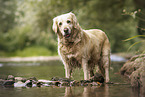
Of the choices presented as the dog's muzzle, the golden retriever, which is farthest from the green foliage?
the dog's muzzle

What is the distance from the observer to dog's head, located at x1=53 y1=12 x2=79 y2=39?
7.28m

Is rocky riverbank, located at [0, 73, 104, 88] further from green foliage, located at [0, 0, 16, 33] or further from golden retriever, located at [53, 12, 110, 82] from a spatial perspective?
green foliage, located at [0, 0, 16, 33]

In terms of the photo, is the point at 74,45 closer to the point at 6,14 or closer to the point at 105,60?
the point at 105,60

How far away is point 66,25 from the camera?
730 cm

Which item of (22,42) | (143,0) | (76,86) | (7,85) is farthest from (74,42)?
(22,42)

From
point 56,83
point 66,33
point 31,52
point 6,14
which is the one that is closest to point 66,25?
point 66,33

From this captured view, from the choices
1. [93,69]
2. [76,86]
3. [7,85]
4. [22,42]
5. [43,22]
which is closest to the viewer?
[76,86]

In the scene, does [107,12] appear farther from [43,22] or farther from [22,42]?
[22,42]

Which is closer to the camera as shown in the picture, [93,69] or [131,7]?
[93,69]

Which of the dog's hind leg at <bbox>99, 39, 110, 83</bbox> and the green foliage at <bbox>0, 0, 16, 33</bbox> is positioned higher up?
the green foliage at <bbox>0, 0, 16, 33</bbox>

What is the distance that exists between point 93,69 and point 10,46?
28.6 meters

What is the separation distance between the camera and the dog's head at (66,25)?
7.28 m

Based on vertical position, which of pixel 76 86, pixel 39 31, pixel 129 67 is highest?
pixel 39 31

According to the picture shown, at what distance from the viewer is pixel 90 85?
7.36 meters
